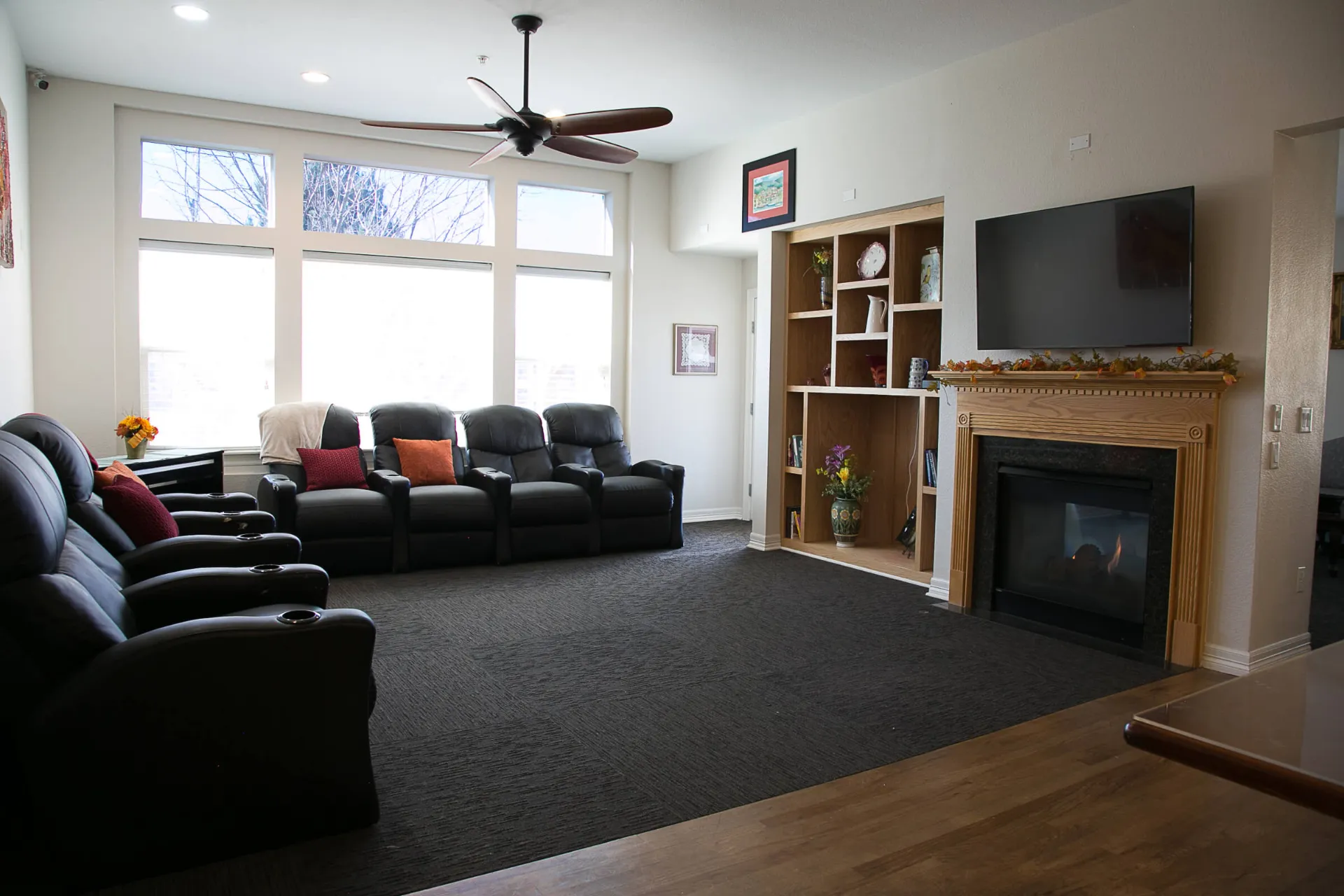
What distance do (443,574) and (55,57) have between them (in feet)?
12.4

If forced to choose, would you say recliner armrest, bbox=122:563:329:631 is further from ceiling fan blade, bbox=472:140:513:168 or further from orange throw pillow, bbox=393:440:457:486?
orange throw pillow, bbox=393:440:457:486

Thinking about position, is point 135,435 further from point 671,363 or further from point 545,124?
point 671,363

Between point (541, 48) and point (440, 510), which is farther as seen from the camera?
point (440, 510)

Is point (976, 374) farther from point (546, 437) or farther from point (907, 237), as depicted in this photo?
point (546, 437)

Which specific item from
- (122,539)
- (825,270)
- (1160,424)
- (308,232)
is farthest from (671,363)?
(122,539)

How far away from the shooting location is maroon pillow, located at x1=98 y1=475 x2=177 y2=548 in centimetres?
334

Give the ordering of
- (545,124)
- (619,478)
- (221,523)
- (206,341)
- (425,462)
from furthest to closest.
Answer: (619,478) < (206,341) < (425,462) < (545,124) < (221,523)

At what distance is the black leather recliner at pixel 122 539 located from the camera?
115 inches

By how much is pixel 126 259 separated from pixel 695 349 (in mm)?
4241

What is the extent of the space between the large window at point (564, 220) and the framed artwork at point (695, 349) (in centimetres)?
92

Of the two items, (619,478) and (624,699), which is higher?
(619,478)

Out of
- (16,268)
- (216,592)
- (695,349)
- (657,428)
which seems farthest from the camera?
(695,349)

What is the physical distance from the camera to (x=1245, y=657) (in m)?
3.79

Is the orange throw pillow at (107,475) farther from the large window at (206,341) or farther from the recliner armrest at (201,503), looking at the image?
the large window at (206,341)
